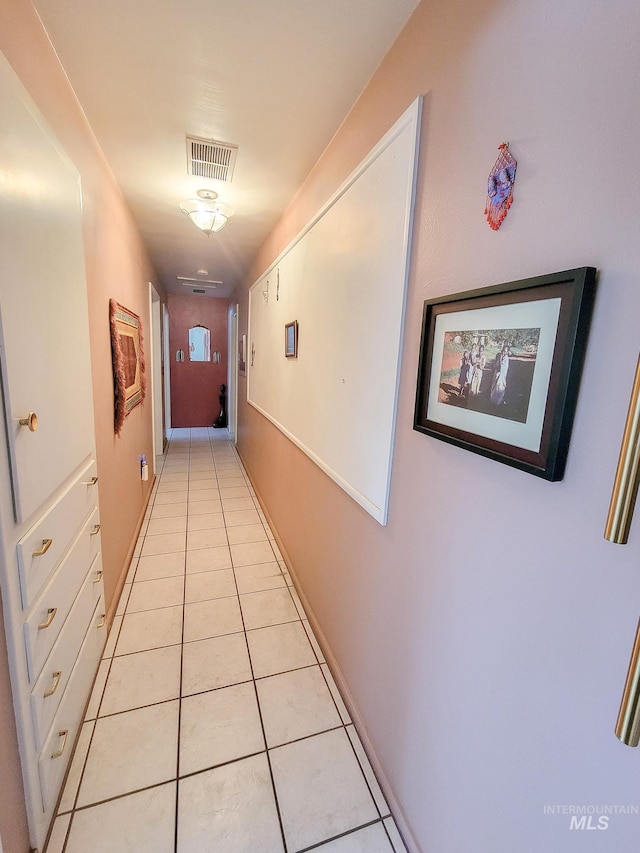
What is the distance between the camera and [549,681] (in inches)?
25.3

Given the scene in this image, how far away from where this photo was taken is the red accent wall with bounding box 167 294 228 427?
6.20m

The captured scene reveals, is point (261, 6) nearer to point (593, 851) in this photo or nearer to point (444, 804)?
point (593, 851)

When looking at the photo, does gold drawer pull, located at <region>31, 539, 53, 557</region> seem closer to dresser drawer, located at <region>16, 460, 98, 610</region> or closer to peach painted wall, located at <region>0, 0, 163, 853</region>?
dresser drawer, located at <region>16, 460, 98, 610</region>

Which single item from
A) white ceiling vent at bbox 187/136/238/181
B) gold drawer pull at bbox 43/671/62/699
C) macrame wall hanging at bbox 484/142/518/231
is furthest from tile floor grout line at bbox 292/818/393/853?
white ceiling vent at bbox 187/136/238/181

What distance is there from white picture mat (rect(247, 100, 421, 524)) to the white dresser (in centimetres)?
99

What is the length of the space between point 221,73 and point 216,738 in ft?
8.07

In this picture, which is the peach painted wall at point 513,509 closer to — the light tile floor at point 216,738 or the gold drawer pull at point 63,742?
the light tile floor at point 216,738

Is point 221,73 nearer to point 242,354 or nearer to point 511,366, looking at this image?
point 511,366

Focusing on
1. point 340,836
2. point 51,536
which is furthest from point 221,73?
point 340,836

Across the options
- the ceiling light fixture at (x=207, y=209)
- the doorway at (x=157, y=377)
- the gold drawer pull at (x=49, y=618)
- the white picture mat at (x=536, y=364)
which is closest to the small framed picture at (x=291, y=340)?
the ceiling light fixture at (x=207, y=209)

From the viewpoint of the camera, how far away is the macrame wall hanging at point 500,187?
0.71m

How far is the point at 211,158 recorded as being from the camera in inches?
73.0

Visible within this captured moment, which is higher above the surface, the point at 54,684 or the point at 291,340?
the point at 291,340

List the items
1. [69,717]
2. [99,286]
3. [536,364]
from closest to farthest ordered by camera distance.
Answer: [536,364] → [69,717] → [99,286]
